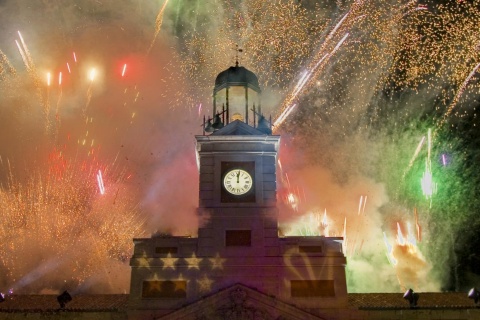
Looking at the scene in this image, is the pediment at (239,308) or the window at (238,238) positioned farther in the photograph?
the window at (238,238)

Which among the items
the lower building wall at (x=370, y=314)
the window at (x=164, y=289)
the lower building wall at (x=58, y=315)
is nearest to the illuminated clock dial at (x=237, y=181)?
the window at (x=164, y=289)

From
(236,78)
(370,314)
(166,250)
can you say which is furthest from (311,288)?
(236,78)

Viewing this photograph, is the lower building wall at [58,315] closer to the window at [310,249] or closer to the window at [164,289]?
the window at [164,289]

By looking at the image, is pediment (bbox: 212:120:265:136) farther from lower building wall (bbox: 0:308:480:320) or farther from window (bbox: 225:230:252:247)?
lower building wall (bbox: 0:308:480:320)

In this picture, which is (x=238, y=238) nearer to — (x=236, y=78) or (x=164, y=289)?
(x=164, y=289)

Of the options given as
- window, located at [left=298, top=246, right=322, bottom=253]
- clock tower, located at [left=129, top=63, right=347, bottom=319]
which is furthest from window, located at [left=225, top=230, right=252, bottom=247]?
window, located at [left=298, top=246, right=322, bottom=253]
